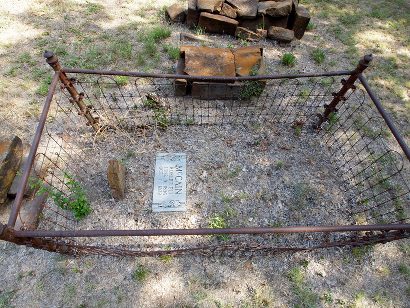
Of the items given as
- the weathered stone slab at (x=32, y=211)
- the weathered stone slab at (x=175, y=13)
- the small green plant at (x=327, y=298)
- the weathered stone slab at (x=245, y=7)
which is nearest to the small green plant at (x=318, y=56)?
the weathered stone slab at (x=245, y=7)

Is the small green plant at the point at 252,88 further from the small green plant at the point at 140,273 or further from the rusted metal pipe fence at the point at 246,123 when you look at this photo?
the small green plant at the point at 140,273

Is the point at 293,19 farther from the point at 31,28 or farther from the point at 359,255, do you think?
the point at 31,28

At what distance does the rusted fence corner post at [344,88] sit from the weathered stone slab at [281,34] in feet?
6.75

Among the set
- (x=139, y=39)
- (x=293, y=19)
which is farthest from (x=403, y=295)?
(x=139, y=39)

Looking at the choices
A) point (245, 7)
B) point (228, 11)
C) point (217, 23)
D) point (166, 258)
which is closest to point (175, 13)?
point (217, 23)

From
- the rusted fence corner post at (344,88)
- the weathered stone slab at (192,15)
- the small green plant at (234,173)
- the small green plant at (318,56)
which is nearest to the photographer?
the rusted fence corner post at (344,88)

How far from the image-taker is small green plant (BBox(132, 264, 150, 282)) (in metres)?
3.23

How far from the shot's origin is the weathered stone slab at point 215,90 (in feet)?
14.7

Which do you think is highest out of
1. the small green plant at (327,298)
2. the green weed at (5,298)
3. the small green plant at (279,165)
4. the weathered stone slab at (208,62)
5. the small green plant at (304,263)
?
the weathered stone slab at (208,62)

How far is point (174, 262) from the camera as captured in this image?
3.36 metres

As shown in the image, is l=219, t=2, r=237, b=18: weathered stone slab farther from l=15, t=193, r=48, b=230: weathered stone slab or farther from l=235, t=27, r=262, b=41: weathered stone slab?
l=15, t=193, r=48, b=230: weathered stone slab

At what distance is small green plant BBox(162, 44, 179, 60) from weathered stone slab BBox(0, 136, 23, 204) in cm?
284

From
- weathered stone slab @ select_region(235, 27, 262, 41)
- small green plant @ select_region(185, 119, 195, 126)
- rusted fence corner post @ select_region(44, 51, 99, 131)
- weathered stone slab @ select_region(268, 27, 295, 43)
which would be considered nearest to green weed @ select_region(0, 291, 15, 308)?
rusted fence corner post @ select_region(44, 51, 99, 131)

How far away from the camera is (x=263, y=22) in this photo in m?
5.65
